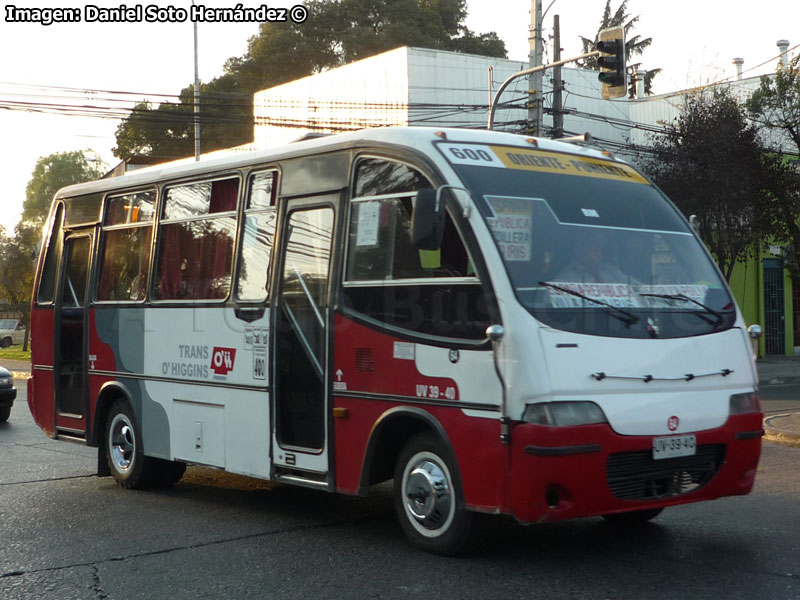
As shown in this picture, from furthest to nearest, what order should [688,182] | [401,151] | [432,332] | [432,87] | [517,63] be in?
[517,63] → [432,87] → [688,182] → [401,151] → [432,332]

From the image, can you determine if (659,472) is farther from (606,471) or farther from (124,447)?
(124,447)

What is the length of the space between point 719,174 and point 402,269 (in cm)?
1886

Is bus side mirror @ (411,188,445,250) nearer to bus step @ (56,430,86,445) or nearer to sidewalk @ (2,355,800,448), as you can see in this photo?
bus step @ (56,430,86,445)

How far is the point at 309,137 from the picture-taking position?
27.1ft

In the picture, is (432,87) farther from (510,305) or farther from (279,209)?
(510,305)

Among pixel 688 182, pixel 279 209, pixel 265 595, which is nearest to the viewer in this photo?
pixel 265 595

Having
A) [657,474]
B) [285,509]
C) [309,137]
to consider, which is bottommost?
[285,509]

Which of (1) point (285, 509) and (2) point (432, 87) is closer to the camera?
(1) point (285, 509)

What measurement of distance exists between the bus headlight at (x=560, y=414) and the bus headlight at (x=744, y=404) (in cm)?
117

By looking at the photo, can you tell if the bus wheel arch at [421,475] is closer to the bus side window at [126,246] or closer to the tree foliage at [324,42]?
the bus side window at [126,246]

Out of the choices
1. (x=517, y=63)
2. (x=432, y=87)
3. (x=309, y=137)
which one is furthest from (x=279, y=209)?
(x=517, y=63)

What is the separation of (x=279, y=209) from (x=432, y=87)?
83.1 ft

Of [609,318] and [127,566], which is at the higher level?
[609,318]

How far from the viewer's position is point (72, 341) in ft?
34.1
